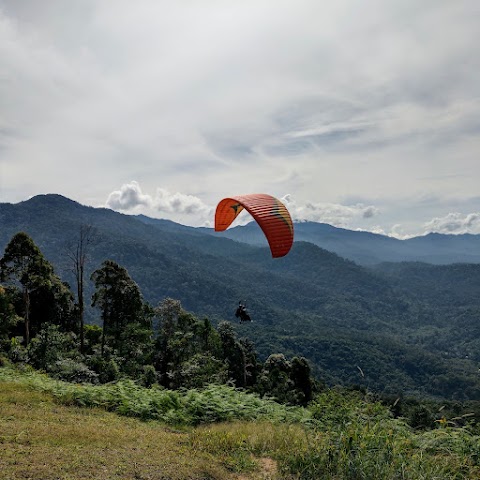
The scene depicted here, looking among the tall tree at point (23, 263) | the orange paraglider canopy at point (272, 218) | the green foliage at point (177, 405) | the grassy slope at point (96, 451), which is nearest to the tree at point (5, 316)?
the tall tree at point (23, 263)

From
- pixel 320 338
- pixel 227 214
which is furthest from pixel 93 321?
pixel 227 214

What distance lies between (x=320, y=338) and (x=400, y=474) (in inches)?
6666

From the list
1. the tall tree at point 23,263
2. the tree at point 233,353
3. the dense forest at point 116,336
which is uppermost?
the tall tree at point 23,263

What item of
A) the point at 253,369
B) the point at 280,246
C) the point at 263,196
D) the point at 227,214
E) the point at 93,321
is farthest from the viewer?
the point at 93,321

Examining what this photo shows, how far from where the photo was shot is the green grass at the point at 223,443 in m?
6.18

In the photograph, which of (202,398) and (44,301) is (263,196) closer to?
(202,398)

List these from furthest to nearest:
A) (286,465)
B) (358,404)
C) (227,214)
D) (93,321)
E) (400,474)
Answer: (93,321), (227,214), (358,404), (286,465), (400,474)

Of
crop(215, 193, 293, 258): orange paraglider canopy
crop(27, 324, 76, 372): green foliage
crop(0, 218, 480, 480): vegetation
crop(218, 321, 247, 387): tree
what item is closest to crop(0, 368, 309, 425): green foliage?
crop(0, 218, 480, 480): vegetation

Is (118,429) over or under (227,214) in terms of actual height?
under

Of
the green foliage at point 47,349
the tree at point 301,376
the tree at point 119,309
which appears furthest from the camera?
the tree at point 301,376

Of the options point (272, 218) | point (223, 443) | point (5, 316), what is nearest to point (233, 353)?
point (5, 316)

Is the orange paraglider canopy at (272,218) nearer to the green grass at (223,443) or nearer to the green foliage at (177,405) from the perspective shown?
the green foliage at (177,405)

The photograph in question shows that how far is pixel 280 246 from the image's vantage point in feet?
41.1

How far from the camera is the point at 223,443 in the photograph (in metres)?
7.48
